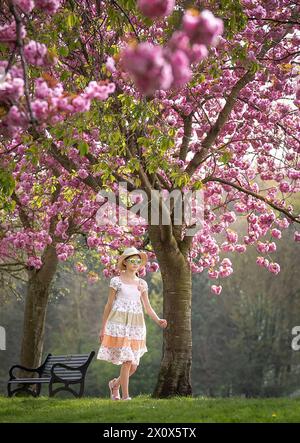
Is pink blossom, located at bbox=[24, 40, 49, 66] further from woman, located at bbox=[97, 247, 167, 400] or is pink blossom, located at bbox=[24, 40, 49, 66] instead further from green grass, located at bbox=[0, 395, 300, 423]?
woman, located at bbox=[97, 247, 167, 400]

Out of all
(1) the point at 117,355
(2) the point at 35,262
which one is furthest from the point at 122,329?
(2) the point at 35,262

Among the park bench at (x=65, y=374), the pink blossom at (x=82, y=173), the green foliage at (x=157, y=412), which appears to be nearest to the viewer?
the green foliage at (x=157, y=412)

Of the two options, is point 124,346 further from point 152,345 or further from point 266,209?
point 152,345

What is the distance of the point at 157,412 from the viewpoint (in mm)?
8695

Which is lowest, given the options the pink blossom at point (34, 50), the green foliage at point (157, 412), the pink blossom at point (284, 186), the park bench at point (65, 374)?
the green foliage at point (157, 412)

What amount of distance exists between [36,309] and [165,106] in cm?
783

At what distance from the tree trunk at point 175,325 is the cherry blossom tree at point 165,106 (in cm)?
2

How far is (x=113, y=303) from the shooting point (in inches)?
420

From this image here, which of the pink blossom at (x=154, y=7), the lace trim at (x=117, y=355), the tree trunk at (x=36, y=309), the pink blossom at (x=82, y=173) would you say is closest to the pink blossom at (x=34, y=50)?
the pink blossom at (x=154, y=7)

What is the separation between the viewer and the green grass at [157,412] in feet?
25.9

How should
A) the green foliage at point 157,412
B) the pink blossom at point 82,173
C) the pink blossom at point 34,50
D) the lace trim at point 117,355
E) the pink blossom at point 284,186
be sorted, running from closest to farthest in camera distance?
the pink blossom at point 34,50 → the green foliage at point 157,412 → the lace trim at point 117,355 → the pink blossom at point 82,173 → the pink blossom at point 284,186

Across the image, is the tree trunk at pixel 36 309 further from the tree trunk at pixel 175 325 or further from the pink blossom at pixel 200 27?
the pink blossom at pixel 200 27

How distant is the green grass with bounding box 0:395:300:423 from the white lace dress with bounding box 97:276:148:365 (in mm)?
676

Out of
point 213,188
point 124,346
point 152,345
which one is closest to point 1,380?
point 152,345
